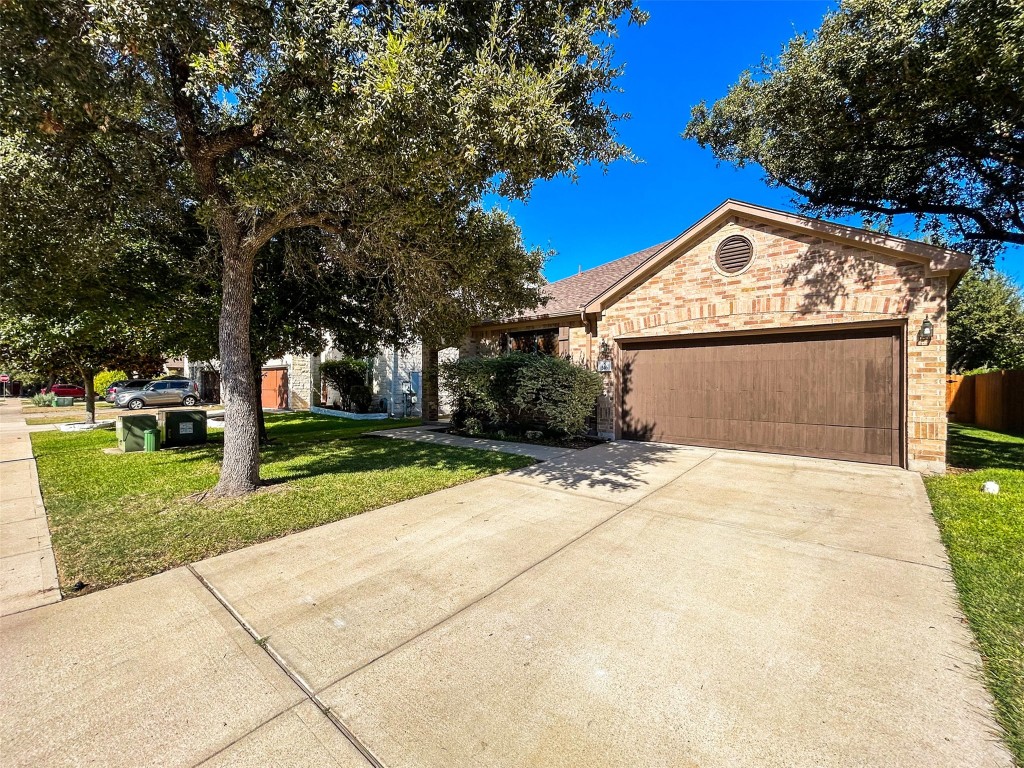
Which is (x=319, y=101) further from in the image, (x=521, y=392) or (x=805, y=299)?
(x=805, y=299)

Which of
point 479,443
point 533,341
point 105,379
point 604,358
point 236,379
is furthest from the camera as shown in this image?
point 105,379

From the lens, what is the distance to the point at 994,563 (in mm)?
3723

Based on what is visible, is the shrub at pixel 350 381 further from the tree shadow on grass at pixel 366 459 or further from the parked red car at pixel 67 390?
the parked red car at pixel 67 390

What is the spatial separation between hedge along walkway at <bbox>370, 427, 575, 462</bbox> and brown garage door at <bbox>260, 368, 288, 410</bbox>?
12.5 metres

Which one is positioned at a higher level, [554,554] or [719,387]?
[719,387]

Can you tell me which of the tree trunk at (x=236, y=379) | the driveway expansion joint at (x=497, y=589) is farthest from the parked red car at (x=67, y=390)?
the driveway expansion joint at (x=497, y=589)

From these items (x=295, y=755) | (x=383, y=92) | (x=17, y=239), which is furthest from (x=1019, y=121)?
(x=17, y=239)

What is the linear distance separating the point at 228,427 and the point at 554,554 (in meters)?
4.71

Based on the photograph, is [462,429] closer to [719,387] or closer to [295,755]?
[719,387]

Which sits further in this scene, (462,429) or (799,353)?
(462,429)

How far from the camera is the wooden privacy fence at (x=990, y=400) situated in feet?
41.8

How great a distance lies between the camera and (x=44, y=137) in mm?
4949

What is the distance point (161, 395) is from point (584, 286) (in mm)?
22890


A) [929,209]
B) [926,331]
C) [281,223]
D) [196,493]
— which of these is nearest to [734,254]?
[926,331]
